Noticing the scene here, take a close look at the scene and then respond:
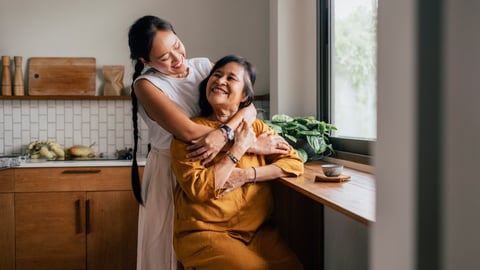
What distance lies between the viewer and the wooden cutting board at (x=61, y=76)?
3398 millimetres

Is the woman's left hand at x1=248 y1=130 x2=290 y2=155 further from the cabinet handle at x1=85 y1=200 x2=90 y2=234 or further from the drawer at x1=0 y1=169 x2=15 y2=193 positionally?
the drawer at x1=0 y1=169 x2=15 y2=193

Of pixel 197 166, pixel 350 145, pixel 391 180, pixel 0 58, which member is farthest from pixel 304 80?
pixel 391 180

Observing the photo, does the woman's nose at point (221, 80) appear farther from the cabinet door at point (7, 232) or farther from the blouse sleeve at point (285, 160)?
the cabinet door at point (7, 232)

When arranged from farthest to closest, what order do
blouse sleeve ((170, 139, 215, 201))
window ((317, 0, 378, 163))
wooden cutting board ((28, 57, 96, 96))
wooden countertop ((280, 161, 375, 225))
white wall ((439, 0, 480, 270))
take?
wooden cutting board ((28, 57, 96, 96)), window ((317, 0, 378, 163)), blouse sleeve ((170, 139, 215, 201)), wooden countertop ((280, 161, 375, 225)), white wall ((439, 0, 480, 270))

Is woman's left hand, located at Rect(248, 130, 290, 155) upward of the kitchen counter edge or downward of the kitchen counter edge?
upward

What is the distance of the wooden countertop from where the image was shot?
116 cm

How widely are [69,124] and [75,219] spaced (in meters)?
0.84

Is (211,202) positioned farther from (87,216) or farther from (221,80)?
(87,216)

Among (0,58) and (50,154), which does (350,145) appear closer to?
(50,154)

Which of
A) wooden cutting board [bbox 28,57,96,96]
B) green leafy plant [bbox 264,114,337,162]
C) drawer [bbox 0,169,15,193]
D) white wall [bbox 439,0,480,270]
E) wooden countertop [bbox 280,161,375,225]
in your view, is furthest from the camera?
wooden cutting board [bbox 28,57,96,96]

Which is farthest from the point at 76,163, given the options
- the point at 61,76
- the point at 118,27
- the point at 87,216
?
the point at 118,27

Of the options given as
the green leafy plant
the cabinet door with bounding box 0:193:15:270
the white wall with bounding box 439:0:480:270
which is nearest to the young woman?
the green leafy plant

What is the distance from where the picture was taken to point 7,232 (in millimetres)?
2945

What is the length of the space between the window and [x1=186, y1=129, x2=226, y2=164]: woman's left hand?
695 mm
